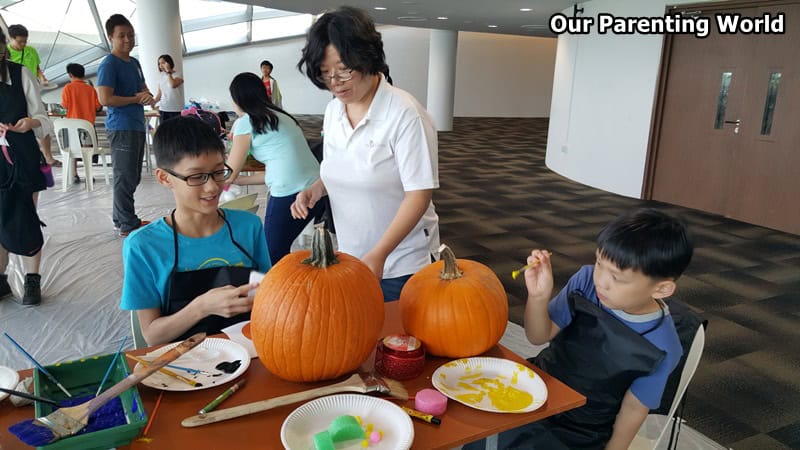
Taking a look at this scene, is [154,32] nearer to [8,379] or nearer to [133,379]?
[8,379]

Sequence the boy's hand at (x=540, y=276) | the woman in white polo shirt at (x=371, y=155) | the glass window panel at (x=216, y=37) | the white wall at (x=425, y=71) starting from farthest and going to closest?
the white wall at (x=425, y=71)
the glass window panel at (x=216, y=37)
the woman in white polo shirt at (x=371, y=155)
the boy's hand at (x=540, y=276)

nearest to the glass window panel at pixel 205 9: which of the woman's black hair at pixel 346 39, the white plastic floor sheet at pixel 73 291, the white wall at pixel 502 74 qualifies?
the white wall at pixel 502 74

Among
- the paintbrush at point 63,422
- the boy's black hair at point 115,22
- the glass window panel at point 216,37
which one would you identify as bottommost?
the paintbrush at point 63,422

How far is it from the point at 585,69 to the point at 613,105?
80 cm

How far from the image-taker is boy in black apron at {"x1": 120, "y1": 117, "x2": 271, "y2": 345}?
1450 millimetres

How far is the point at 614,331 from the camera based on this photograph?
136 centimetres

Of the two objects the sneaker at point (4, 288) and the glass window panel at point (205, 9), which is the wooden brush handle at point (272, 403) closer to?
Result: the sneaker at point (4, 288)

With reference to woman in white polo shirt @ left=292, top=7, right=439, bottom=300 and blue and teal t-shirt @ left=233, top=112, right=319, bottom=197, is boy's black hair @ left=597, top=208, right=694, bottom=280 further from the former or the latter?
blue and teal t-shirt @ left=233, top=112, right=319, bottom=197

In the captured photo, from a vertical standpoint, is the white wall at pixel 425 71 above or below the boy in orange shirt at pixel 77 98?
above

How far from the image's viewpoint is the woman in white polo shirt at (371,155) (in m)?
1.56

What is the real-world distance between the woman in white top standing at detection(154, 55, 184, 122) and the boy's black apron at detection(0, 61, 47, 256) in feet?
12.9

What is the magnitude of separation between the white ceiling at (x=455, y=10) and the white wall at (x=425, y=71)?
4.56 m

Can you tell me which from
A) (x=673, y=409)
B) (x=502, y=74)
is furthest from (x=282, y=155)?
(x=502, y=74)

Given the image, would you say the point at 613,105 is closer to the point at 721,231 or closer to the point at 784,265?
the point at 721,231
